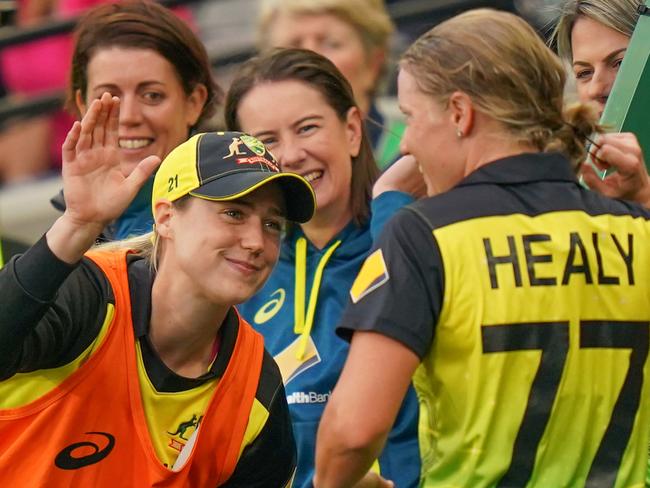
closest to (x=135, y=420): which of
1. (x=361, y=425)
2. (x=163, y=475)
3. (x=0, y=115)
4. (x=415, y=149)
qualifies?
(x=163, y=475)

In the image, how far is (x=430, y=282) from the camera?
9.16 ft

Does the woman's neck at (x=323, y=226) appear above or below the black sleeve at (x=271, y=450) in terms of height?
above

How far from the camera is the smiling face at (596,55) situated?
3.63 metres

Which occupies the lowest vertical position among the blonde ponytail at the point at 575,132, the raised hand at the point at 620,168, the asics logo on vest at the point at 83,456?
the asics logo on vest at the point at 83,456

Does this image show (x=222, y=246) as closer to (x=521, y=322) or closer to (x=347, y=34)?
(x=521, y=322)

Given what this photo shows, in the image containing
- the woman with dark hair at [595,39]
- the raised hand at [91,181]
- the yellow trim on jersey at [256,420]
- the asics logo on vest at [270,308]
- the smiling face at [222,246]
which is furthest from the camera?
the asics logo on vest at [270,308]

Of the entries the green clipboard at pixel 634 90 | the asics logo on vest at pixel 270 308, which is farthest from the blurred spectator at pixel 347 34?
the green clipboard at pixel 634 90

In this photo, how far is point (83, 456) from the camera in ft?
10.5

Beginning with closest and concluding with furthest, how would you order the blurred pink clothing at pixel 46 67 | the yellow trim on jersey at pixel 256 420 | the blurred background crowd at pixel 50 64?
the yellow trim on jersey at pixel 256 420 → the blurred background crowd at pixel 50 64 → the blurred pink clothing at pixel 46 67

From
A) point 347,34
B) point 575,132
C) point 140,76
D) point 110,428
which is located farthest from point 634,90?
point 347,34

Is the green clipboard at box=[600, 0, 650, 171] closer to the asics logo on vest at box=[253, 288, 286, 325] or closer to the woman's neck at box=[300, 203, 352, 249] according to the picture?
the woman's neck at box=[300, 203, 352, 249]

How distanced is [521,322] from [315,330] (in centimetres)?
107

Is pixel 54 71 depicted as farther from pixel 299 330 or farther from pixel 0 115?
pixel 299 330

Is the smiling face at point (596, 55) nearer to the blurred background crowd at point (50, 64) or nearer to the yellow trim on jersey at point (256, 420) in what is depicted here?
the yellow trim on jersey at point (256, 420)
